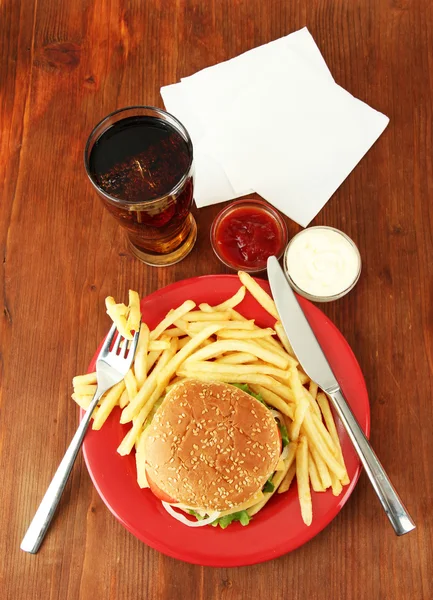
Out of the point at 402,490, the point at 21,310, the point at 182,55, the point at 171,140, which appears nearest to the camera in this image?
the point at 171,140

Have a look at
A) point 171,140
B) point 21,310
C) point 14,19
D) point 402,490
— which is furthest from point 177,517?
point 14,19

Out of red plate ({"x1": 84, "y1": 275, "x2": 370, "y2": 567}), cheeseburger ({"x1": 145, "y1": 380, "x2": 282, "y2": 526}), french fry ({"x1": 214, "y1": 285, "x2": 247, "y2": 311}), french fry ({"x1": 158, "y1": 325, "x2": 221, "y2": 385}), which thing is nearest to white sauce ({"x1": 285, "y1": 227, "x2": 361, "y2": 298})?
red plate ({"x1": 84, "y1": 275, "x2": 370, "y2": 567})

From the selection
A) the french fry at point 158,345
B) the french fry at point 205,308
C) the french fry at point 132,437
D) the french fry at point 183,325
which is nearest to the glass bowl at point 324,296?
the french fry at point 205,308

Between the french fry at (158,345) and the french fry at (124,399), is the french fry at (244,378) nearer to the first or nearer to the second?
the french fry at (158,345)

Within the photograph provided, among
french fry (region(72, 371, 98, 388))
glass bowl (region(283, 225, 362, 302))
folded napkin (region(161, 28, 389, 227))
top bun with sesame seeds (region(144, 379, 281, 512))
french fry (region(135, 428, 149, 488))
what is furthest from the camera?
folded napkin (region(161, 28, 389, 227))

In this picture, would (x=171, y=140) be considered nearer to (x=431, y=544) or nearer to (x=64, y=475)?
(x=64, y=475)

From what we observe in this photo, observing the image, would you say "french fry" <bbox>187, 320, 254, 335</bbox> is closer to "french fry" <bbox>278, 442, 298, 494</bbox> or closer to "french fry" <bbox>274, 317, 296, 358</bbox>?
"french fry" <bbox>274, 317, 296, 358</bbox>

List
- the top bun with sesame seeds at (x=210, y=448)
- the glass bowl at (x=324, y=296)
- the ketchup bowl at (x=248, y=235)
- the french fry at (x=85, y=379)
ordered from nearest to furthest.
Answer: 1. the top bun with sesame seeds at (x=210, y=448)
2. the french fry at (x=85, y=379)
3. the glass bowl at (x=324, y=296)
4. the ketchup bowl at (x=248, y=235)
